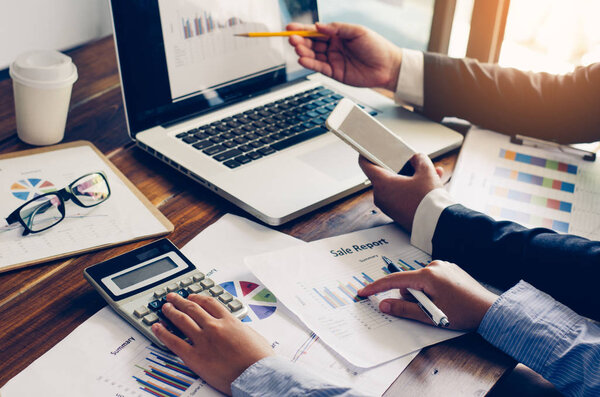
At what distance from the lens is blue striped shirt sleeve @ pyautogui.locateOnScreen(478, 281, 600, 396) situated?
0.63 m

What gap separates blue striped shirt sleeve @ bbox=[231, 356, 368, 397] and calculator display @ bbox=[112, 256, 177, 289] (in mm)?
187

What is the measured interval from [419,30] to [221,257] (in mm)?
1059

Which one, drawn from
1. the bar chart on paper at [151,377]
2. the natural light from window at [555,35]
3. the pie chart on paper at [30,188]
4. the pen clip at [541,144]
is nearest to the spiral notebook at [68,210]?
the pie chart on paper at [30,188]

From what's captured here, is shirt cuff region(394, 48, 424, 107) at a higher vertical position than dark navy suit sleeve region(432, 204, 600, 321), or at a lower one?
higher

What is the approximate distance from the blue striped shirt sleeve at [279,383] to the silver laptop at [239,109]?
10.9 inches

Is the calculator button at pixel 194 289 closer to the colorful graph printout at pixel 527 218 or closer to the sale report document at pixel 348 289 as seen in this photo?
the sale report document at pixel 348 289

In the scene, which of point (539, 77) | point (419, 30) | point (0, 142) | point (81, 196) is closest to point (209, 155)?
point (81, 196)

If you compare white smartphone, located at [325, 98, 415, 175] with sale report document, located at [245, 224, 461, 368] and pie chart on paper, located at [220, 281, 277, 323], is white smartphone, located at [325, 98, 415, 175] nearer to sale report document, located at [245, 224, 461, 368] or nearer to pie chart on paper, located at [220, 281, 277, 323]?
sale report document, located at [245, 224, 461, 368]

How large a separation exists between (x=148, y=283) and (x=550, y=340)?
47cm

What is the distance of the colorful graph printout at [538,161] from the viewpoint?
1.04 m

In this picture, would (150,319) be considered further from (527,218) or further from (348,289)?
(527,218)

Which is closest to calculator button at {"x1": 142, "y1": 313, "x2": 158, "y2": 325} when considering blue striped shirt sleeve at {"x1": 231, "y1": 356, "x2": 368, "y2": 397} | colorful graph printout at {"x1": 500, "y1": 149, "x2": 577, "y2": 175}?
blue striped shirt sleeve at {"x1": 231, "y1": 356, "x2": 368, "y2": 397}

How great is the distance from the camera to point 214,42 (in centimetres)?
102

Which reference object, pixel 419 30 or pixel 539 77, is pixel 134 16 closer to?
pixel 539 77
